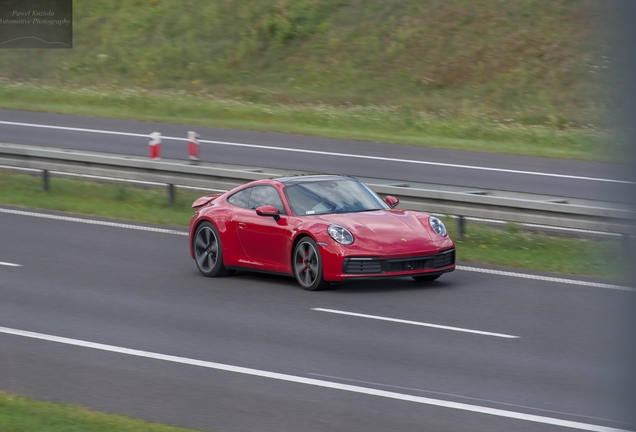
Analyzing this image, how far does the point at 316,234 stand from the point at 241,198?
167cm

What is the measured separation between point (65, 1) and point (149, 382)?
128 feet

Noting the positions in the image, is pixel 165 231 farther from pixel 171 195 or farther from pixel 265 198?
pixel 265 198

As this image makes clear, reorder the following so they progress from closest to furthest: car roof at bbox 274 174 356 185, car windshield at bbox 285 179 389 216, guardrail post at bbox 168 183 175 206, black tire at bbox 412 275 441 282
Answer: black tire at bbox 412 275 441 282 < car windshield at bbox 285 179 389 216 < car roof at bbox 274 174 356 185 < guardrail post at bbox 168 183 175 206

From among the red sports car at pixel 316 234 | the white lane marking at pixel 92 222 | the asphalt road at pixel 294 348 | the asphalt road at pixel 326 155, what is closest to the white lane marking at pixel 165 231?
the white lane marking at pixel 92 222

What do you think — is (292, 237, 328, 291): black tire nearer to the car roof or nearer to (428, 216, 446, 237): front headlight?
the car roof

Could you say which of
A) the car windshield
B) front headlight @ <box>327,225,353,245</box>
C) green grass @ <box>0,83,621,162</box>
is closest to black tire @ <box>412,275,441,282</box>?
the car windshield

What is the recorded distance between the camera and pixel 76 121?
30.2 meters

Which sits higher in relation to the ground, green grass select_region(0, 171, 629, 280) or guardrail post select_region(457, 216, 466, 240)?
guardrail post select_region(457, 216, 466, 240)

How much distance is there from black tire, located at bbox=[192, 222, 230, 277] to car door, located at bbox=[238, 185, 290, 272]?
43cm

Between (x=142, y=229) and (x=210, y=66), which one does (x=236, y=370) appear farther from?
(x=210, y=66)

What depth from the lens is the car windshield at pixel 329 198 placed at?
12.1 m

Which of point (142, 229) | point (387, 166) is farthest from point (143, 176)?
point (387, 166)

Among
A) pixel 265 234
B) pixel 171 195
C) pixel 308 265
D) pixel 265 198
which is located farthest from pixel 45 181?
pixel 308 265

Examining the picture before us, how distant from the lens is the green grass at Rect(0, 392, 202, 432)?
604 cm
